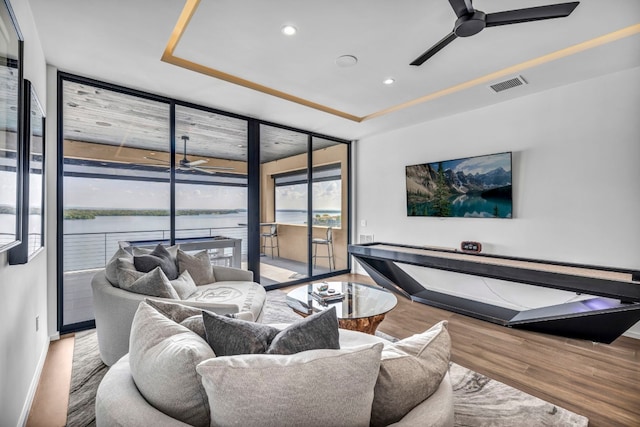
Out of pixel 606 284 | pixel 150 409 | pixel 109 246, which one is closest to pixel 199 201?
pixel 109 246

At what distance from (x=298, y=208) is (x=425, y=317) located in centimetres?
311

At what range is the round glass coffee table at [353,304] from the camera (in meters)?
2.39

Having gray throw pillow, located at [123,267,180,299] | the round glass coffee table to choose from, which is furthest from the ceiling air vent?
gray throw pillow, located at [123,267,180,299]

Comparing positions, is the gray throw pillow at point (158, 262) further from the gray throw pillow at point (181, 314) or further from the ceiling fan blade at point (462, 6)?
the ceiling fan blade at point (462, 6)

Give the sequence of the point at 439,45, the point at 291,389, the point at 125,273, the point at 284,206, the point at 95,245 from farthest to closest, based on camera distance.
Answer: the point at 284,206, the point at 95,245, the point at 125,273, the point at 439,45, the point at 291,389

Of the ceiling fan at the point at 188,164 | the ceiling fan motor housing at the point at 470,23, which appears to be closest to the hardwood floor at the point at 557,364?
the ceiling fan motor housing at the point at 470,23

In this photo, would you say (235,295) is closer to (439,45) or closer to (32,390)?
(32,390)

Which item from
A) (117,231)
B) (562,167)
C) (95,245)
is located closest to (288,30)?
(117,231)

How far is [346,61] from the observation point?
9.41 feet

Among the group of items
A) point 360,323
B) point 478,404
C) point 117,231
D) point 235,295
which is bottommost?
point 478,404

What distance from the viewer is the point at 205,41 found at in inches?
100

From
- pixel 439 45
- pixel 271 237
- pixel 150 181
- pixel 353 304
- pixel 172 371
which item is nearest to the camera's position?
pixel 172 371

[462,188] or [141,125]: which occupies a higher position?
[141,125]

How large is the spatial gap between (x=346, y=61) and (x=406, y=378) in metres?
2.75
